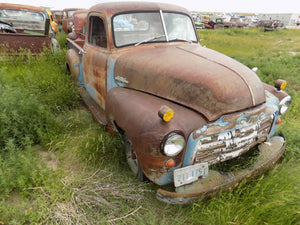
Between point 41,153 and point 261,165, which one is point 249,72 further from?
point 41,153

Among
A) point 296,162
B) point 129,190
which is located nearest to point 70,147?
point 129,190

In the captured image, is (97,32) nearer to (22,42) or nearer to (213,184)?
(213,184)

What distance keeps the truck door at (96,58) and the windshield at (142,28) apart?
200mm

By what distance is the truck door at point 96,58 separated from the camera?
9.54ft

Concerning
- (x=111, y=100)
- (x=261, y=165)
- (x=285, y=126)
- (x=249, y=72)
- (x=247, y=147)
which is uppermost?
(x=249, y=72)

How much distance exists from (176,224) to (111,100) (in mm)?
1348

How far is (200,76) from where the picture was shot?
6.51 feet

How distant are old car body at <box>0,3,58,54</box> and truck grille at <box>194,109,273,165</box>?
499 cm

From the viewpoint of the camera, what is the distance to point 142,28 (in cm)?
285

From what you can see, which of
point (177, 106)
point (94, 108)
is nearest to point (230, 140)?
point (177, 106)

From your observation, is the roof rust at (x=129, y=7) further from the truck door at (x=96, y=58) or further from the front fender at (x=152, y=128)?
the front fender at (x=152, y=128)

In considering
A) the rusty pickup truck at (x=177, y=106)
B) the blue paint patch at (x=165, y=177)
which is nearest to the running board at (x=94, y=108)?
the rusty pickup truck at (x=177, y=106)

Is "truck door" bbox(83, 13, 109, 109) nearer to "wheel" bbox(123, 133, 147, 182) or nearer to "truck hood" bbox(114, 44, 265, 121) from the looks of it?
"truck hood" bbox(114, 44, 265, 121)

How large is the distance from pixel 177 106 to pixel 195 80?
29 cm
